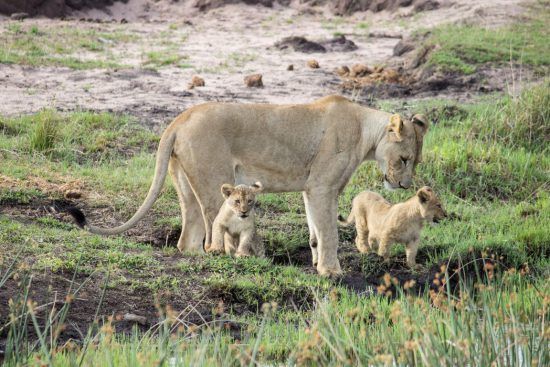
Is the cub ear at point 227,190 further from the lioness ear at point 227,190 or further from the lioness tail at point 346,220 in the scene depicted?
the lioness tail at point 346,220

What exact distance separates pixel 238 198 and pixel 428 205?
57.8 inches

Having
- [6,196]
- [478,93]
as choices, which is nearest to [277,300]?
[6,196]

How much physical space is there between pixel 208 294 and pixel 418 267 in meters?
1.81

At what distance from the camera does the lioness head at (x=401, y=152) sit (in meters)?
7.56

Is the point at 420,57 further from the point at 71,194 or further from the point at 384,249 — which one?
→ the point at 71,194

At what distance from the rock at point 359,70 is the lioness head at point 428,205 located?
6.45 metres

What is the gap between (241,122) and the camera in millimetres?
7281

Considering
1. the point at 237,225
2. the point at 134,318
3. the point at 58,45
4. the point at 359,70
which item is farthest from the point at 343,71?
the point at 134,318

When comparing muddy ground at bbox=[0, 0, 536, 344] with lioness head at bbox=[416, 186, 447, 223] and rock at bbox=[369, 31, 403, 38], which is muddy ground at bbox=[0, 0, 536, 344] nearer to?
rock at bbox=[369, 31, 403, 38]

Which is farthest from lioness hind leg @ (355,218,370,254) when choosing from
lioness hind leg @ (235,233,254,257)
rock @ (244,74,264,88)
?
rock @ (244,74,264,88)

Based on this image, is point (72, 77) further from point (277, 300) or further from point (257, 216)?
point (277, 300)

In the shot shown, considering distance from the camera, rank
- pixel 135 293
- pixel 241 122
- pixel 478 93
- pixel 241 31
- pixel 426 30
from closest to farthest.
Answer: pixel 135 293 → pixel 241 122 → pixel 478 93 → pixel 426 30 → pixel 241 31

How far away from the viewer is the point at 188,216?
750 centimetres

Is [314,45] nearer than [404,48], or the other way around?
[404,48]
